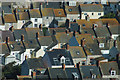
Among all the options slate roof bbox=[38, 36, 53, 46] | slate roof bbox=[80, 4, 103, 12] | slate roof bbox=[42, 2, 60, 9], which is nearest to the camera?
slate roof bbox=[38, 36, 53, 46]

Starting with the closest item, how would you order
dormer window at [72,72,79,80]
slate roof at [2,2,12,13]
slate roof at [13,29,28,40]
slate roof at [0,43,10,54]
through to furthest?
1. dormer window at [72,72,79,80]
2. slate roof at [0,43,10,54]
3. slate roof at [13,29,28,40]
4. slate roof at [2,2,12,13]

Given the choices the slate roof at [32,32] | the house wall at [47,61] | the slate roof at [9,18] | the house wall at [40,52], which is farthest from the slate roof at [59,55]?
the slate roof at [9,18]

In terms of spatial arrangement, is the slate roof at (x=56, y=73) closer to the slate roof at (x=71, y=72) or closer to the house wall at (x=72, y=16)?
the slate roof at (x=71, y=72)

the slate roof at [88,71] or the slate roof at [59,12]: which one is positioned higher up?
the slate roof at [59,12]

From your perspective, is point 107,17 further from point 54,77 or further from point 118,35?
point 54,77

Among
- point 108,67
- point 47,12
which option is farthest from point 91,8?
point 108,67

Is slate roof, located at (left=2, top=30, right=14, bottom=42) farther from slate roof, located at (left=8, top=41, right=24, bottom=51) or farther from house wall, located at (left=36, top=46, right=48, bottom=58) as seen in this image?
house wall, located at (left=36, top=46, right=48, bottom=58)

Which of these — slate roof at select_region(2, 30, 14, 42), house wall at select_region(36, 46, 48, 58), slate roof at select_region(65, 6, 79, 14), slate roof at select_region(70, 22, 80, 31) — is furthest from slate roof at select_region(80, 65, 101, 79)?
slate roof at select_region(65, 6, 79, 14)

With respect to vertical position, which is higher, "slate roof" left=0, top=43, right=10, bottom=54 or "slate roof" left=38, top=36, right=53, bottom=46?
"slate roof" left=38, top=36, right=53, bottom=46

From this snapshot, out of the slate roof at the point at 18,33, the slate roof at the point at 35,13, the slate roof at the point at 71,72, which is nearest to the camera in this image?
the slate roof at the point at 71,72
